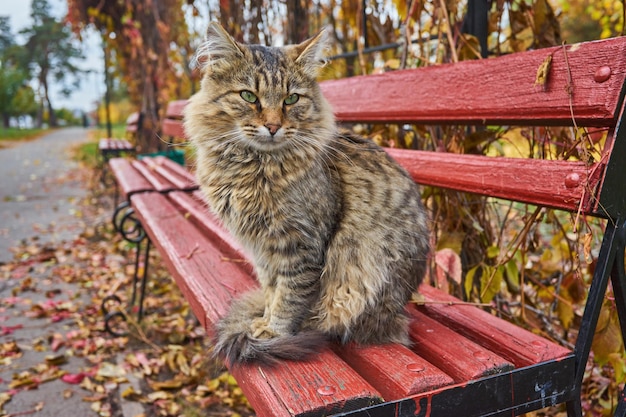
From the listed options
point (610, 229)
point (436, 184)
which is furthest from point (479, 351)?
point (436, 184)

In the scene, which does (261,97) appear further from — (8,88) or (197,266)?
(8,88)

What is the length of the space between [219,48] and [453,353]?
120 centimetres

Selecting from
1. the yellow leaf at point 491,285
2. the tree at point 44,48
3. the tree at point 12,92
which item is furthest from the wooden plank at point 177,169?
the tree at point 44,48

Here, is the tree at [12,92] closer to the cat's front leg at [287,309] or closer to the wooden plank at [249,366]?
the wooden plank at [249,366]

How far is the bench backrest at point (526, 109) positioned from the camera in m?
1.29

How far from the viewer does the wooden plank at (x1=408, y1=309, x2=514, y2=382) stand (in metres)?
1.25

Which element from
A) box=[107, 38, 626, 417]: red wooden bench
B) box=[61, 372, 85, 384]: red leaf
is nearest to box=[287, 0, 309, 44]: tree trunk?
box=[107, 38, 626, 417]: red wooden bench

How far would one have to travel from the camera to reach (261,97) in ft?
5.31

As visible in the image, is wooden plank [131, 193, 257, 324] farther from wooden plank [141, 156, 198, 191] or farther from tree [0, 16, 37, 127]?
tree [0, 16, 37, 127]

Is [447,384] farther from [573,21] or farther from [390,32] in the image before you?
[573,21]

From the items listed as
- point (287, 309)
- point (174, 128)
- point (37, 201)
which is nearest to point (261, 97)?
point (287, 309)

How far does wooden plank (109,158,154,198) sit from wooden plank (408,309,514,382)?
2.35 m

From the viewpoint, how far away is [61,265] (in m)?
4.45

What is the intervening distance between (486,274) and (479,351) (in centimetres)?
87
